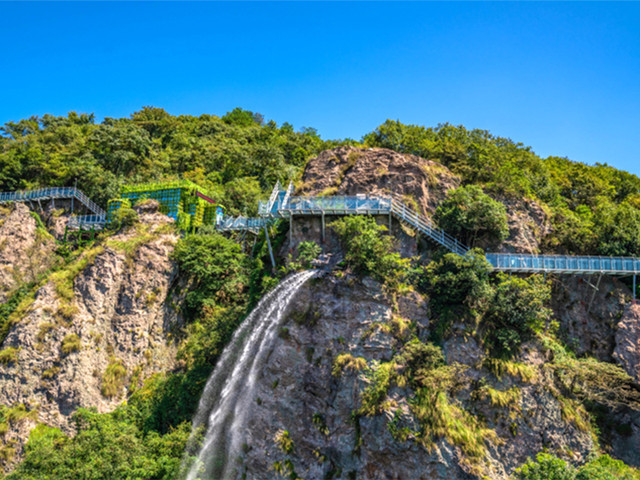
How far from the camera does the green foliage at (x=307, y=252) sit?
33562mm

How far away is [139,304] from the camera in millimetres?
38656

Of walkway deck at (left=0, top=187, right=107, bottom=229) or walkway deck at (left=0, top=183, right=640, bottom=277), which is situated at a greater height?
walkway deck at (left=0, top=187, right=107, bottom=229)

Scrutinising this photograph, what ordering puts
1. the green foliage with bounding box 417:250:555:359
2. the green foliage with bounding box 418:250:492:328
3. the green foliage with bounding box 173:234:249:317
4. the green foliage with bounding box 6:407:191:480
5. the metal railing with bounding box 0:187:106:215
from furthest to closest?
the metal railing with bounding box 0:187:106:215 < the green foliage with bounding box 173:234:249:317 < the green foliage with bounding box 418:250:492:328 < the green foliage with bounding box 417:250:555:359 < the green foliage with bounding box 6:407:191:480

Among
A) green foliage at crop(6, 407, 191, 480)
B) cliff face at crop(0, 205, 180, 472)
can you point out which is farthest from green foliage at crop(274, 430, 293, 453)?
cliff face at crop(0, 205, 180, 472)

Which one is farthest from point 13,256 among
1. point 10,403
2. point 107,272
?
point 10,403

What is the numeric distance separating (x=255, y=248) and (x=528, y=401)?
21.7m

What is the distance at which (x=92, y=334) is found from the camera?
36.8 metres

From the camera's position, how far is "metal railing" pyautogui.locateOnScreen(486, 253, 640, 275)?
33.3 m

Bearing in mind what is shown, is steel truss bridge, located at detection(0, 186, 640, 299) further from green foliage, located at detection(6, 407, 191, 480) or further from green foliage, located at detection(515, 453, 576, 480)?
green foliage, located at detection(6, 407, 191, 480)

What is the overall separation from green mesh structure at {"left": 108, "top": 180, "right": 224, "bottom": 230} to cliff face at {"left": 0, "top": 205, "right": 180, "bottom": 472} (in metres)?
2.66

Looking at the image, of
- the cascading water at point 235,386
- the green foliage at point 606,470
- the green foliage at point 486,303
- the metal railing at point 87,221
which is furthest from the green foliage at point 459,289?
the metal railing at point 87,221

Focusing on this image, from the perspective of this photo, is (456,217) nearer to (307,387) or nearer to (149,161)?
(307,387)

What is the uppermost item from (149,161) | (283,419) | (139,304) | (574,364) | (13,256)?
(149,161)

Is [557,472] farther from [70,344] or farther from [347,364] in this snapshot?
[70,344]
